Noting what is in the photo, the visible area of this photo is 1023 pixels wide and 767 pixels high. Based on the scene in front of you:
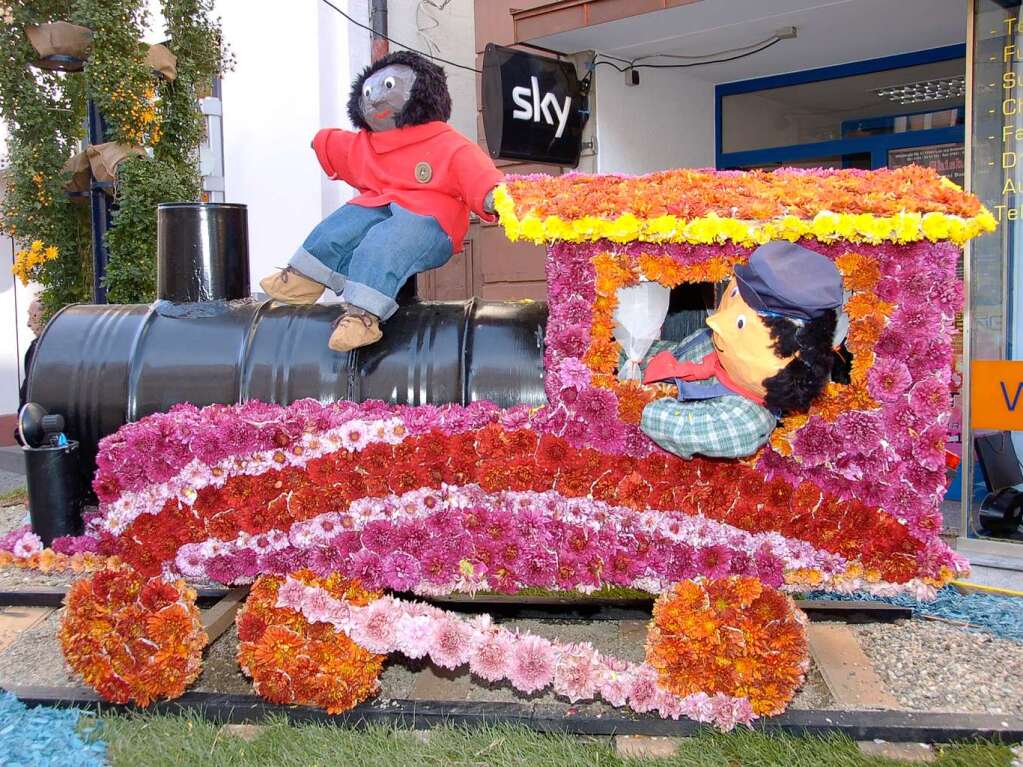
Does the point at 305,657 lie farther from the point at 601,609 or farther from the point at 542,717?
the point at 601,609

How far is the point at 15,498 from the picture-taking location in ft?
22.2

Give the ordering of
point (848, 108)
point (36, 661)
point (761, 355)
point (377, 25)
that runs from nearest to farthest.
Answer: point (761, 355) < point (36, 661) < point (848, 108) < point (377, 25)

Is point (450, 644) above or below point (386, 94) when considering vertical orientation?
below

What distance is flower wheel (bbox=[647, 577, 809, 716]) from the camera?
9.46 feet

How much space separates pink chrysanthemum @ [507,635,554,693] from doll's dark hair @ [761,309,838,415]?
1.13m

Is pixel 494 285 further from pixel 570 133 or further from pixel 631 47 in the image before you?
pixel 631 47

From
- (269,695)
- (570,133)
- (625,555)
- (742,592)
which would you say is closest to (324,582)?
(269,695)

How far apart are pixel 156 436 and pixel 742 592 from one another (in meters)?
2.13

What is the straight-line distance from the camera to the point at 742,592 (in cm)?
293

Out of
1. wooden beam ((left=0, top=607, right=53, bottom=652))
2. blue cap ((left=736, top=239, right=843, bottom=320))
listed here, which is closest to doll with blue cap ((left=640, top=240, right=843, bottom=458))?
blue cap ((left=736, top=239, right=843, bottom=320))

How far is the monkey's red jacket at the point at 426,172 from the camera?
3.59 meters

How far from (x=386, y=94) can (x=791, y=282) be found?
1.89 m

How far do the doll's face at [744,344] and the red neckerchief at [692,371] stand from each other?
0.08ft

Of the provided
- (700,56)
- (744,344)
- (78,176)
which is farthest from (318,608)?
(78,176)
